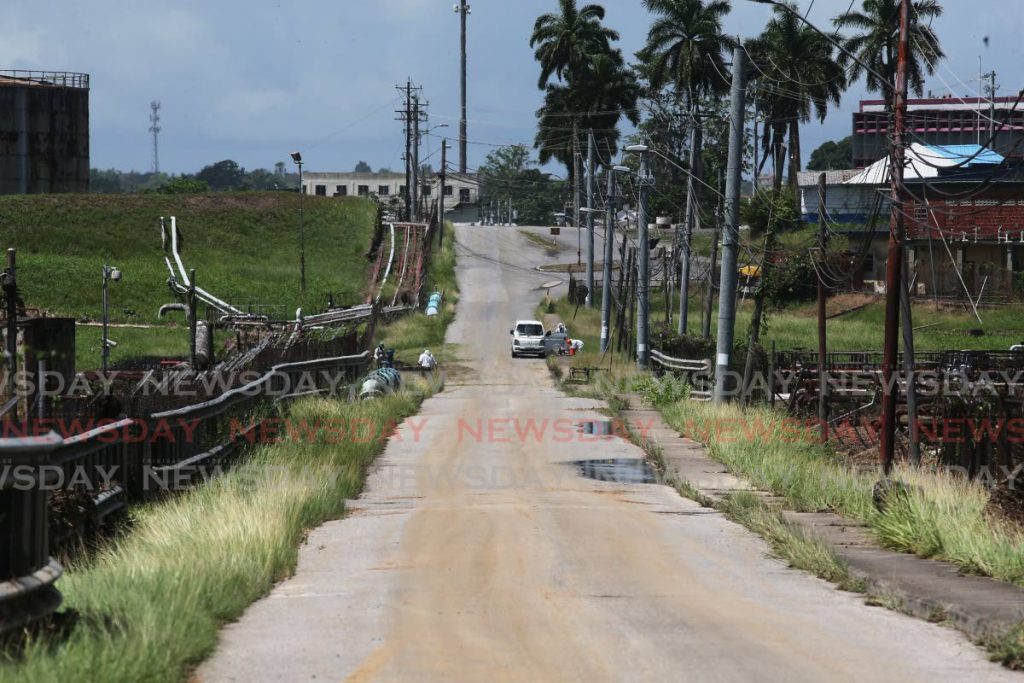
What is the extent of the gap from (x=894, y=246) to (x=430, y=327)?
5136 centimetres

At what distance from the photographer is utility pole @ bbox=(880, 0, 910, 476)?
1766 cm

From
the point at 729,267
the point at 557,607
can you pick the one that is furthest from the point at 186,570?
the point at 729,267

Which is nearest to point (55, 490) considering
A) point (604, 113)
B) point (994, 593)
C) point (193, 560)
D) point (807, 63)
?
point (193, 560)

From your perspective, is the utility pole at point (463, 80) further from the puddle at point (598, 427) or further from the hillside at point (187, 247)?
the puddle at point (598, 427)

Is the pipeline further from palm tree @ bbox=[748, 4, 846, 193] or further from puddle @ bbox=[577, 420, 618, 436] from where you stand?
puddle @ bbox=[577, 420, 618, 436]

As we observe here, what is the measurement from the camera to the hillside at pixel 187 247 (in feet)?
253

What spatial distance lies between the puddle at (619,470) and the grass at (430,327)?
36.1 metres

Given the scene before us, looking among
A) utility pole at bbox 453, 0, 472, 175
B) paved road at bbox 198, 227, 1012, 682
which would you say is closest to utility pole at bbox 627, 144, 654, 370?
paved road at bbox 198, 227, 1012, 682

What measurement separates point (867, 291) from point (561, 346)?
20.3 metres

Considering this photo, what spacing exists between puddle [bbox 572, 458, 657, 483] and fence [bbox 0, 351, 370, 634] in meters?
5.07

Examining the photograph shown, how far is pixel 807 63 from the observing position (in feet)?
278

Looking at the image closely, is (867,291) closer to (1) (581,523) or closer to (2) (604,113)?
(2) (604,113)

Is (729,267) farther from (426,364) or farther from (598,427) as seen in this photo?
(426,364)

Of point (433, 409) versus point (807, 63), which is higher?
point (807, 63)
